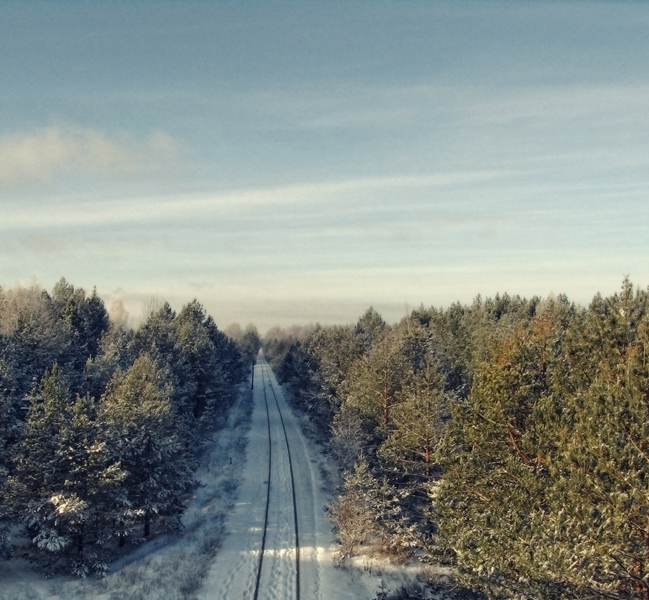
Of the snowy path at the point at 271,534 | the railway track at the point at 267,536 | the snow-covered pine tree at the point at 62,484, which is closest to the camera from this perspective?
the railway track at the point at 267,536

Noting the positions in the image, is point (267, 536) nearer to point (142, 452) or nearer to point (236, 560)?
point (236, 560)

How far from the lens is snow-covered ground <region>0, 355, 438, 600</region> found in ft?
73.8

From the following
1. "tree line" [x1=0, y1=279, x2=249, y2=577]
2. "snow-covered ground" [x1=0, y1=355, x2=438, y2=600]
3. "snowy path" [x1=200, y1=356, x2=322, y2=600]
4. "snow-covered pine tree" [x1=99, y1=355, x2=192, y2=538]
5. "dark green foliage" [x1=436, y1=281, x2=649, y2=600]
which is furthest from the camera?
"snow-covered pine tree" [x1=99, y1=355, x2=192, y2=538]

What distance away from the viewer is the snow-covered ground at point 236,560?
22.5 metres

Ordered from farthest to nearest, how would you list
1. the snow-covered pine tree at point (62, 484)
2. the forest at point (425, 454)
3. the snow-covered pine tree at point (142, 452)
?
the snow-covered pine tree at point (142, 452) < the snow-covered pine tree at point (62, 484) < the forest at point (425, 454)

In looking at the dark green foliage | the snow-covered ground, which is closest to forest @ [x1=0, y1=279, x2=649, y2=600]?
the dark green foliage

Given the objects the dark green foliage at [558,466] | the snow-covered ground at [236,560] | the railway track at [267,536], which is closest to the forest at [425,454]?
the dark green foliage at [558,466]

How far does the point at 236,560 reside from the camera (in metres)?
26.0

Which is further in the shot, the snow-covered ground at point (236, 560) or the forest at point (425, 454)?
the snow-covered ground at point (236, 560)

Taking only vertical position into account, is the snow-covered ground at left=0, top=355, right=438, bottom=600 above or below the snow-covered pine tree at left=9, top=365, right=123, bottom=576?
below

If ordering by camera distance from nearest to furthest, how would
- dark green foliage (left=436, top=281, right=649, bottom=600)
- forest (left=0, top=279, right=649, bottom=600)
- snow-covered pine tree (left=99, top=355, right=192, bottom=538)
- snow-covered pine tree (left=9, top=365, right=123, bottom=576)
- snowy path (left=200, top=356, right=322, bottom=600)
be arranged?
dark green foliage (left=436, top=281, right=649, bottom=600) < forest (left=0, top=279, right=649, bottom=600) < snowy path (left=200, top=356, right=322, bottom=600) < snow-covered pine tree (left=9, top=365, right=123, bottom=576) < snow-covered pine tree (left=99, top=355, right=192, bottom=538)

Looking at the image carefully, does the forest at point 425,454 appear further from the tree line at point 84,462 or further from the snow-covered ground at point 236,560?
the snow-covered ground at point 236,560

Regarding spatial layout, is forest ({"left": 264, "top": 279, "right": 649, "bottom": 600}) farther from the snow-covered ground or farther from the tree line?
the tree line

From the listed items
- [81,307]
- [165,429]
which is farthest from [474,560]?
[81,307]
